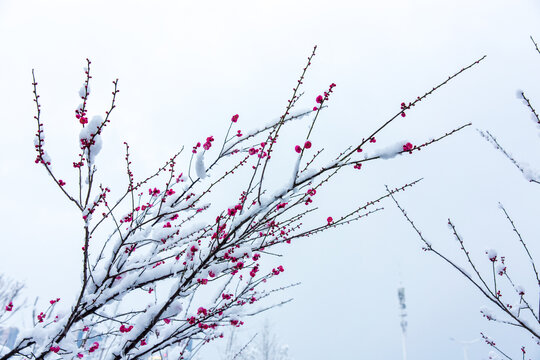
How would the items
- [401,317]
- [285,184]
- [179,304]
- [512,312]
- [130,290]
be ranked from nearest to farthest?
[285,184]
[179,304]
[130,290]
[512,312]
[401,317]

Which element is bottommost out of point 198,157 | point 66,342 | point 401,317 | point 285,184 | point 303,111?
point 66,342

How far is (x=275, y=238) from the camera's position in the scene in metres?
2.37

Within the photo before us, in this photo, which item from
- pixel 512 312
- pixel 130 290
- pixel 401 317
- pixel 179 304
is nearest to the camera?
pixel 179 304

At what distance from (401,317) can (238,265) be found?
6300 centimetres

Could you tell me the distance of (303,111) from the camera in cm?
243

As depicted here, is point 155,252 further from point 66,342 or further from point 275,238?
point 275,238

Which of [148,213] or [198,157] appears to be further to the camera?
[148,213]

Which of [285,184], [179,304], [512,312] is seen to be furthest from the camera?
[512,312]

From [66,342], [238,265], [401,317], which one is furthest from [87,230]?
[401,317]

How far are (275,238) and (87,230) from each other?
147cm

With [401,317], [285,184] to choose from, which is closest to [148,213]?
[285,184]

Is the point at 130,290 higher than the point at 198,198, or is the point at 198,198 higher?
the point at 198,198

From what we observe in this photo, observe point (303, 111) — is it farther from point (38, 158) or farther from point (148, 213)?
point (38, 158)

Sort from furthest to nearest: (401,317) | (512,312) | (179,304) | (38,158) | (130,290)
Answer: (401,317), (512,312), (130,290), (179,304), (38,158)
